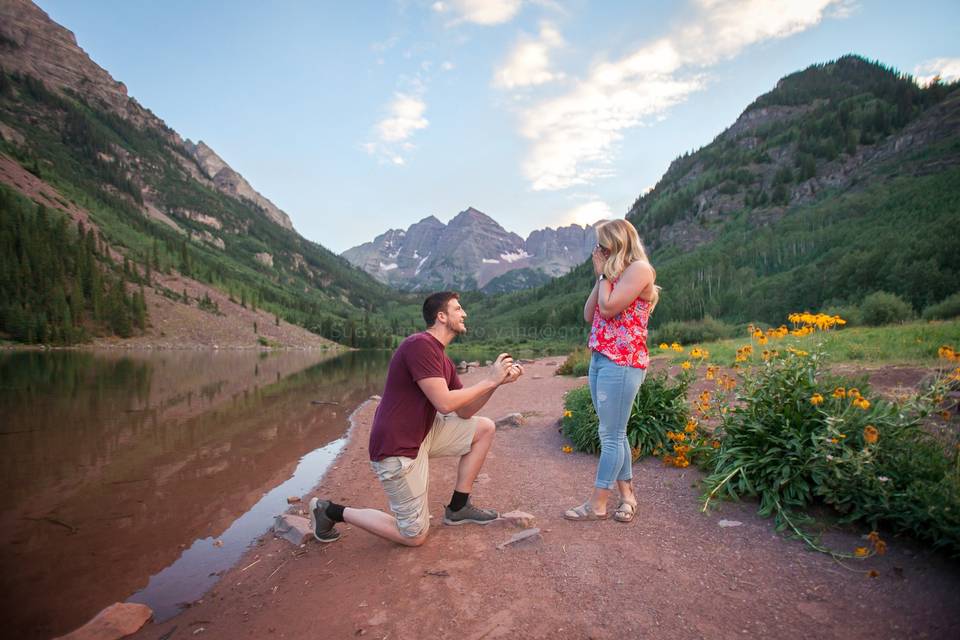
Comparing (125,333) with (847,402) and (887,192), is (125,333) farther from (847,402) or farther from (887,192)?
(887,192)

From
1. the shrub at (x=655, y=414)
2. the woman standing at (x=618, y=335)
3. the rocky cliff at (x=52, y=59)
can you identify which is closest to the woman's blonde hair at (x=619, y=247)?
the woman standing at (x=618, y=335)

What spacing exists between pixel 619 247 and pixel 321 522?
4170 millimetres

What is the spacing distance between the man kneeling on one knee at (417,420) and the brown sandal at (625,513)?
1764 millimetres

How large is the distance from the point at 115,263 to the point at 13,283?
28670mm

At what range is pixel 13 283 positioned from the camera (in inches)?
2120

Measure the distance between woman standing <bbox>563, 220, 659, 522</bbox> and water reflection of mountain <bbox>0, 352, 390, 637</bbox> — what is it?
15.9ft

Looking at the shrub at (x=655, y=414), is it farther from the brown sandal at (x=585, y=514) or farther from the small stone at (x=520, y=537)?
the small stone at (x=520, y=537)

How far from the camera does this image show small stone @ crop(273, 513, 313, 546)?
505cm

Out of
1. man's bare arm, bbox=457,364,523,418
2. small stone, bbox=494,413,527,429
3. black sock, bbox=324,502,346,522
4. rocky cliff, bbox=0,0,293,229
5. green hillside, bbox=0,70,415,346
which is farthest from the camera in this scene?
rocky cliff, bbox=0,0,293,229

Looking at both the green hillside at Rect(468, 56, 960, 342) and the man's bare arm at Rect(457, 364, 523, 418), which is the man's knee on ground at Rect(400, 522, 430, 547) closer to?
the man's bare arm at Rect(457, 364, 523, 418)

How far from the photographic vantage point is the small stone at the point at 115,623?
3518 millimetres

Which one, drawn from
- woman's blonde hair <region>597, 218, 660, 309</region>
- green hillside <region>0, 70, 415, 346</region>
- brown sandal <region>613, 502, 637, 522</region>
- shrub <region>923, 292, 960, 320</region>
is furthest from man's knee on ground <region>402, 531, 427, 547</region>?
green hillside <region>0, 70, 415, 346</region>

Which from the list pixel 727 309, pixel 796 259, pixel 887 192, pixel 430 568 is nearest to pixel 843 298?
pixel 727 309

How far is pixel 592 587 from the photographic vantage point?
11.2ft
